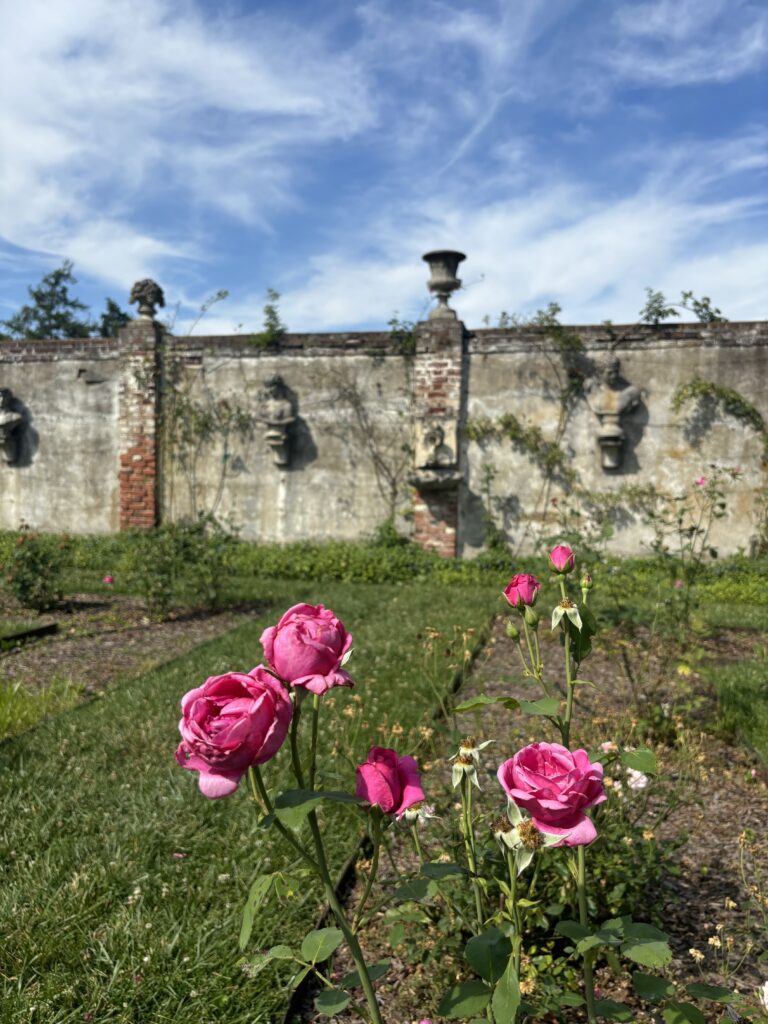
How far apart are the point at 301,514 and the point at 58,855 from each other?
23.4ft

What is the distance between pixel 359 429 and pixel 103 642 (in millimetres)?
4388

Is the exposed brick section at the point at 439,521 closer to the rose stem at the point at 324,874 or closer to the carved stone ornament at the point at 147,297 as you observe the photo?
the carved stone ornament at the point at 147,297

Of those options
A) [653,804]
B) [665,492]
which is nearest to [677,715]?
[653,804]

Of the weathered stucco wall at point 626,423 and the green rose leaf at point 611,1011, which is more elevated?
the weathered stucco wall at point 626,423

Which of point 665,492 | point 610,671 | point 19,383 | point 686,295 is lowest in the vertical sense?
point 610,671

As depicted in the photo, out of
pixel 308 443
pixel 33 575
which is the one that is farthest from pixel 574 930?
pixel 308 443

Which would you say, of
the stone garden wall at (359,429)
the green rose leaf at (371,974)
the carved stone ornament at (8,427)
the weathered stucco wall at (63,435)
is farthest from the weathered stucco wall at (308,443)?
the green rose leaf at (371,974)

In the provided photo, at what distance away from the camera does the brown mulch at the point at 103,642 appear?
502 centimetres

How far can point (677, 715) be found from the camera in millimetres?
3814

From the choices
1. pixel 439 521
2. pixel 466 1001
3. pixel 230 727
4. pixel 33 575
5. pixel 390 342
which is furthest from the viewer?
pixel 390 342

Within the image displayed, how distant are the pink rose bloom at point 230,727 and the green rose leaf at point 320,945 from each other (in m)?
0.35

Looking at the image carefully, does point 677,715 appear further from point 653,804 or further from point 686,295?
point 686,295

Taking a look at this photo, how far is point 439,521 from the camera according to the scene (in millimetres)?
9086

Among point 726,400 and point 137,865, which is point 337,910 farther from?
point 726,400
